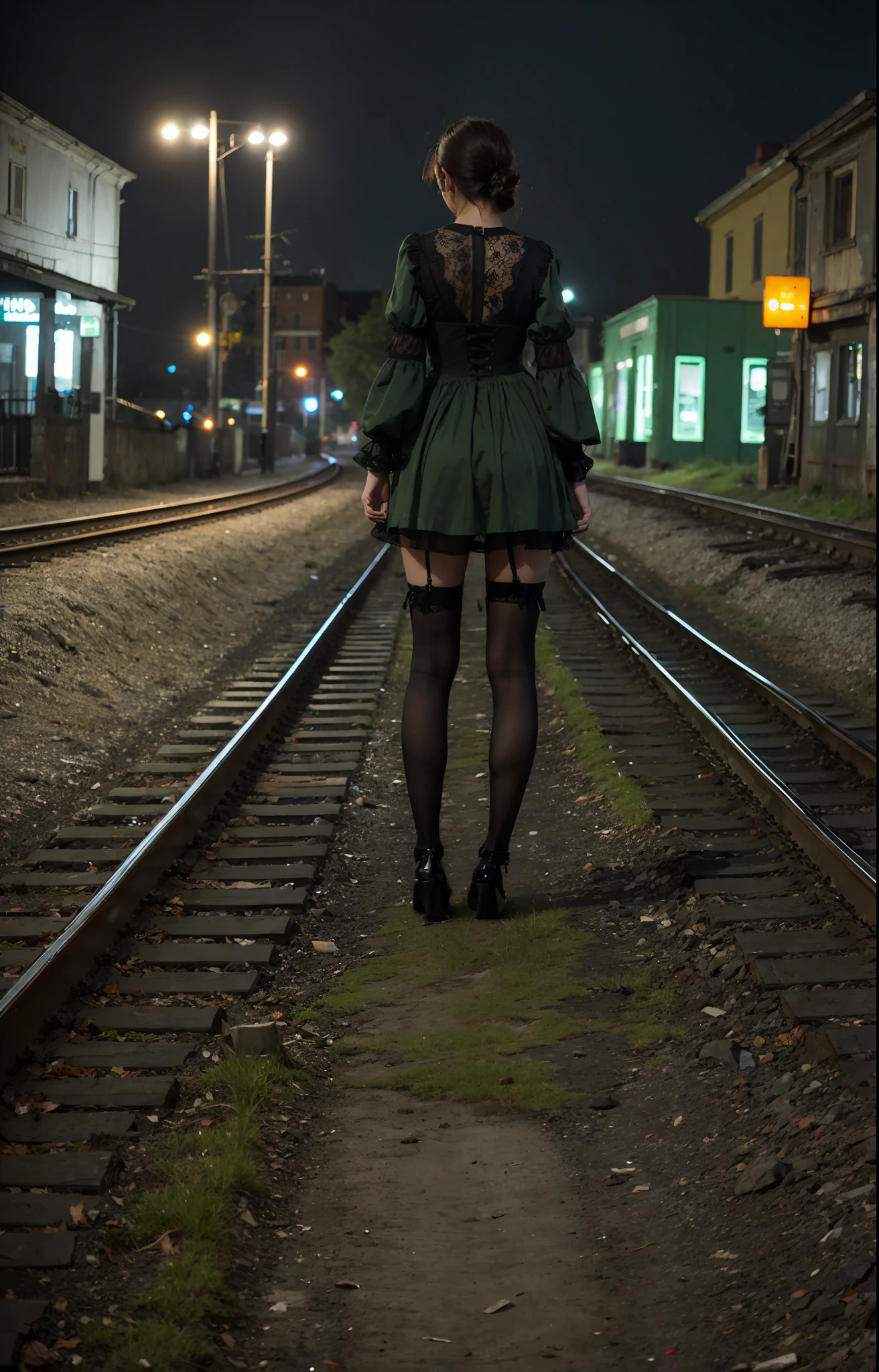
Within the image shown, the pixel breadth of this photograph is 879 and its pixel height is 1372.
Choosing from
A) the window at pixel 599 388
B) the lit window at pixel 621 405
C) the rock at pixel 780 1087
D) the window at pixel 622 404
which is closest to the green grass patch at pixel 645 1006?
the rock at pixel 780 1087

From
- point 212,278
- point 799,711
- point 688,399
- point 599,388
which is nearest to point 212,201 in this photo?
point 212,278

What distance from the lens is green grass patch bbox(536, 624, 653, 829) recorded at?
573cm

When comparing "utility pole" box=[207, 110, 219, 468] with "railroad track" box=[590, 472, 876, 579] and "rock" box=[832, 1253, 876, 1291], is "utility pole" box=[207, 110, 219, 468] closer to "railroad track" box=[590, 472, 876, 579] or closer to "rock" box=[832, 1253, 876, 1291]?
"railroad track" box=[590, 472, 876, 579]

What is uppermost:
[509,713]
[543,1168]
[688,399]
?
[688,399]

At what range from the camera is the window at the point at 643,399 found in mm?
43219

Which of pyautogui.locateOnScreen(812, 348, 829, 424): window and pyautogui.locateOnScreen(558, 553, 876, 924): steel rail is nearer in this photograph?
pyautogui.locateOnScreen(558, 553, 876, 924): steel rail

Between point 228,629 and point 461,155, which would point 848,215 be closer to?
point 228,629

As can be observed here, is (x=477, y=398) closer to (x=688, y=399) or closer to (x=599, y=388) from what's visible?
(x=688, y=399)

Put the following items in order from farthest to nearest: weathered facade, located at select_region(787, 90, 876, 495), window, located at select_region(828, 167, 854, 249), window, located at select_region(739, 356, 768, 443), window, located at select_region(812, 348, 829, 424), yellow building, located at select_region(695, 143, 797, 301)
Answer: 1. window, located at select_region(739, 356, 768, 443)
2. yellow building, located at select_region(695, 143, 797, 301)
3. window, located at select_region(812, 348, 829, 424)
4. window, located at select_region(828, 167, 854, 249)
5. weathered facade, located at select_region(787, 90, 876, 495)

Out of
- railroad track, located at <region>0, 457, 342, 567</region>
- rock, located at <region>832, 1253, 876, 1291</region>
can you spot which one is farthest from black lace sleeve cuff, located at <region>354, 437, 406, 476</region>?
railroad track, located at <region>0, 457, 342, 567</region>

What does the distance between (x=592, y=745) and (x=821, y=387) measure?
2216 cm

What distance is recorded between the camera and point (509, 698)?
4305mm

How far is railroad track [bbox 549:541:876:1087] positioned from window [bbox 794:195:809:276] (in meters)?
19.8

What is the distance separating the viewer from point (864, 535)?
16.9 metres
